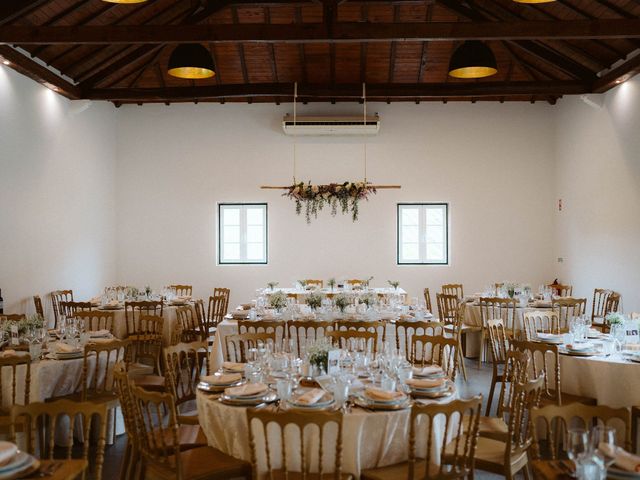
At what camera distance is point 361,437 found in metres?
3.47

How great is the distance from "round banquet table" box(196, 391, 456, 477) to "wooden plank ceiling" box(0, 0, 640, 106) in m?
5.09

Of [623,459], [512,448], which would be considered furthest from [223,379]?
[623,459]

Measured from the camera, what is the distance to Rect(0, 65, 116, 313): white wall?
8359mm

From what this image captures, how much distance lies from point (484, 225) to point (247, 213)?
15.6 feet

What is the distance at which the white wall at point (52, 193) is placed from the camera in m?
8.36

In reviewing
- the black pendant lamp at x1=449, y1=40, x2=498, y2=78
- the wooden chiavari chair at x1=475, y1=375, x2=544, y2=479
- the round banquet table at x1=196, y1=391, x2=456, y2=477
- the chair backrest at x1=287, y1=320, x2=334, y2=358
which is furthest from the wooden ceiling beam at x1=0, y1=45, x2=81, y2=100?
the wooden chiavari chair at x1=475, y1=375, x2=544, y2=479

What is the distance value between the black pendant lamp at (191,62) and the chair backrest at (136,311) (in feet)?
9.46

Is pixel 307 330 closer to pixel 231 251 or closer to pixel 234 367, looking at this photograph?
pixel 234 367

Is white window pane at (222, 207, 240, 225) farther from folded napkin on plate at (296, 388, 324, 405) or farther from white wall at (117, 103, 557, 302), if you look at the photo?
folded napkin on plate at (296, 388, 324, 405)

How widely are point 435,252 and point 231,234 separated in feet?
13.6

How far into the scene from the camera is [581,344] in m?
5.41

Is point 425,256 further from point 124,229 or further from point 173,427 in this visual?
point 173,427

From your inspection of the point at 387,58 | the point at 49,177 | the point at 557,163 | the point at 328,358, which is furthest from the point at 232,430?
the point at 557,163

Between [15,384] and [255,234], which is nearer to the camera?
[15,384]
